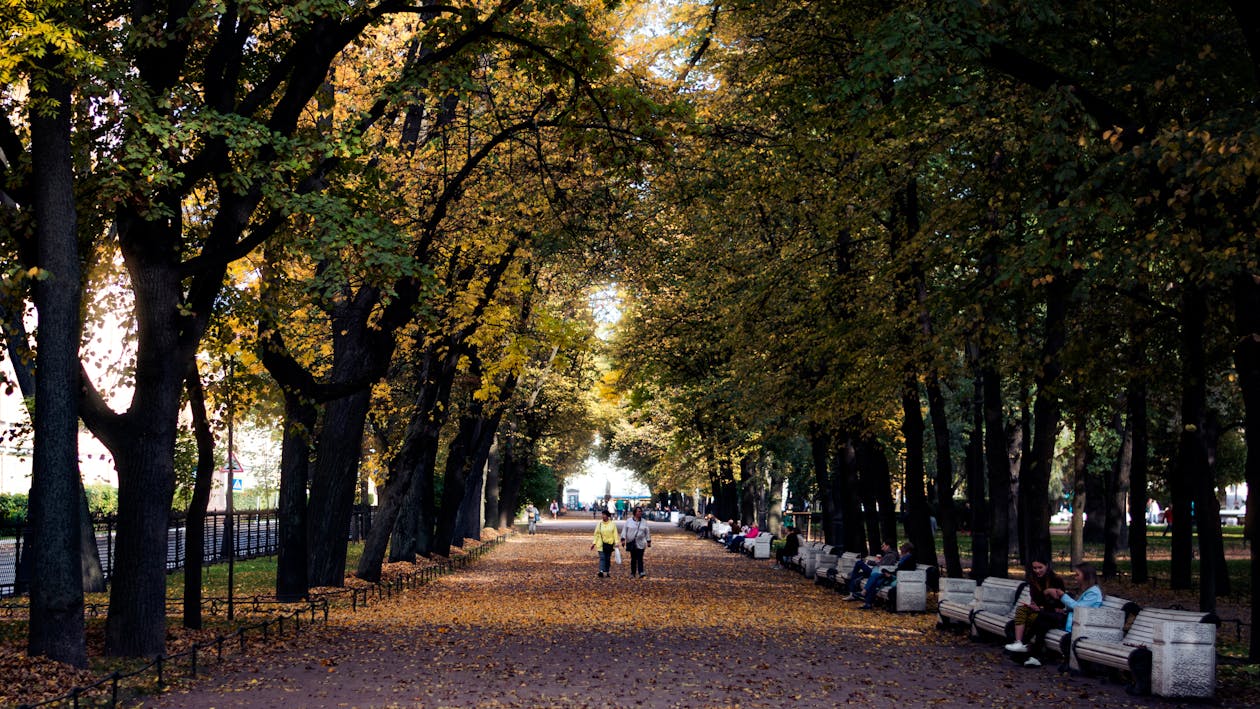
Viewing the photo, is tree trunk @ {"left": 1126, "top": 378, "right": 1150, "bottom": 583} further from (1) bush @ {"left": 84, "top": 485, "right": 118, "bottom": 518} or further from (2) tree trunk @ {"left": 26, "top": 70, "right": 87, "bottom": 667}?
(1) bush @ {"left": 84, "top": 485, "right": 118, "bottom": 518}

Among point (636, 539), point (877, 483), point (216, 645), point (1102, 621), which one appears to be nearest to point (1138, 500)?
point (877, 483)

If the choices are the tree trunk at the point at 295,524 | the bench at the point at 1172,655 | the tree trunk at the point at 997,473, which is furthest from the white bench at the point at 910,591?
the tree trunk at the point at 295,524

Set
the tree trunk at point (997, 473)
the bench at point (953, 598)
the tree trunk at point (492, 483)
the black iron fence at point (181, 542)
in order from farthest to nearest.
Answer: the tree trunk at point (492, 483), the black iron fence at point (181, 542), the tree trunk at point (997, 473), the bench at point (953, 598)

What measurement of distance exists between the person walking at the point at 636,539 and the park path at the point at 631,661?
642 centimetres

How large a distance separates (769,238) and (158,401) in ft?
60.5

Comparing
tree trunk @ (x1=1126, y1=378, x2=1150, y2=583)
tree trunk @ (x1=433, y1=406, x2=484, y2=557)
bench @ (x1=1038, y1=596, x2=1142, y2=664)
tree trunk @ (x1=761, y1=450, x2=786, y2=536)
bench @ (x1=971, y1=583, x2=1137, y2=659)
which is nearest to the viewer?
bench @ (x1=1038, y1=596, x2=1142, y2=664)

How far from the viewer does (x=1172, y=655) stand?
11.2 metres

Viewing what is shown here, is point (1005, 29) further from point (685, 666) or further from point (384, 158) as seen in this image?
point (384, 158)

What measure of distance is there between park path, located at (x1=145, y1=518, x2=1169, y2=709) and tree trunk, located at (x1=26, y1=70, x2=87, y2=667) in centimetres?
142

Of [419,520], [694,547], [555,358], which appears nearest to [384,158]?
[419,520]

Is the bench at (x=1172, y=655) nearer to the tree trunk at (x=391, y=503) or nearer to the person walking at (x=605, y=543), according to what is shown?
the tree trunk at (x=391, y=503)

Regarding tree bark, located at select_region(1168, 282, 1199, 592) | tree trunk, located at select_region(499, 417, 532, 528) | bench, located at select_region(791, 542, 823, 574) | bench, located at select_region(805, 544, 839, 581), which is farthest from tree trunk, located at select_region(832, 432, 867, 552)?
tree trunk, located at select_region(499, 417, 532, 528)

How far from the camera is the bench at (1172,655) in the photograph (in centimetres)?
1116

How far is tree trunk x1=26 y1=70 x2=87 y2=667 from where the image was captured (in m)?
11.7
